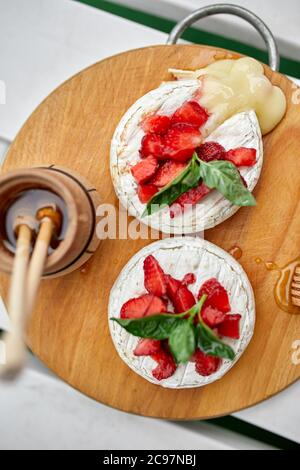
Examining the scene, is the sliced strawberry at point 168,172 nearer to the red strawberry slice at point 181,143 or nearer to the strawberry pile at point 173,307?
the red strawberry slice at point 181,143

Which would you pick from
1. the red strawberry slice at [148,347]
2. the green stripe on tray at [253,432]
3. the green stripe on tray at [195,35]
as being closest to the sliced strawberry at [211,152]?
the red strawberry slice at [148,347]

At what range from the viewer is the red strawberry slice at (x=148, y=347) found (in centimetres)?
140

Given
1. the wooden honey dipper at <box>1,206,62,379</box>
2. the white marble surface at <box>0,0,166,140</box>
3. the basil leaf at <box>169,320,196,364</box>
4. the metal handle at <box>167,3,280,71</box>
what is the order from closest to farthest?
the wooden honey dipper at <box>1,206,62,379</box> → the basil leaf at <box>169,320,196,364</box> → the metal handle at <box>167,3,280,71</box> → the white marble surface at <box>0,0,166,140</box>

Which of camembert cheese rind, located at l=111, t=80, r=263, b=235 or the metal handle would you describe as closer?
camembert cheese rind, located at l=111, t=80, r=263, b=235

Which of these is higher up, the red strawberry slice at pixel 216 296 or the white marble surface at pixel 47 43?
the white marble surface at pixel 47 43

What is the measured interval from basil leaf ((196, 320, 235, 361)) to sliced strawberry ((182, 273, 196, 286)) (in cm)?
15

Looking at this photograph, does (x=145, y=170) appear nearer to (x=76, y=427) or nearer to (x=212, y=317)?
(x=212, y=317)

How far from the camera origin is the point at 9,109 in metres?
1.73

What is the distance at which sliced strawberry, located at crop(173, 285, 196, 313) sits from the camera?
1385 mm

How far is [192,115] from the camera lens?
142 cm

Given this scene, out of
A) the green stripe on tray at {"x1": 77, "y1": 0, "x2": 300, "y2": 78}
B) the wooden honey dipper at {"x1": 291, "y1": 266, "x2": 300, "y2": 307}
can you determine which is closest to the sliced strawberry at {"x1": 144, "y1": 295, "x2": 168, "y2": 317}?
the wooden honey dipper at {"x1": 291, "y1": 266, "x2": 300, "y2": 307}

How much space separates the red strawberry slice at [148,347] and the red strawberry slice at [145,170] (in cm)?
40

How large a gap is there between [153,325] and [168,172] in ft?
1.25

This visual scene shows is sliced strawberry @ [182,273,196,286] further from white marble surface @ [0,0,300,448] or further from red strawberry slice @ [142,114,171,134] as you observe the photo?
white marble surface @ [0,0,300,448]
